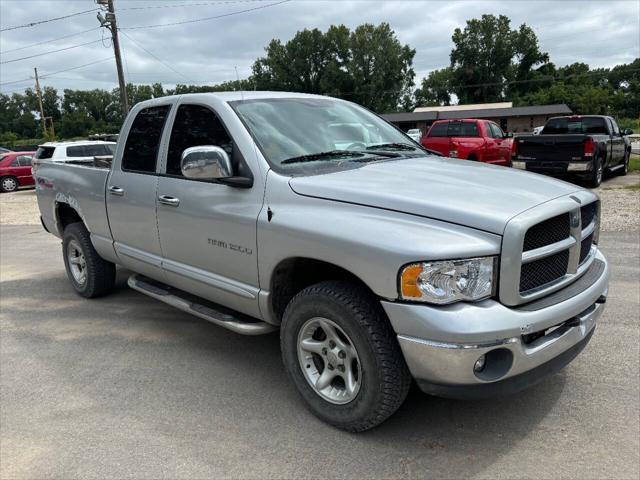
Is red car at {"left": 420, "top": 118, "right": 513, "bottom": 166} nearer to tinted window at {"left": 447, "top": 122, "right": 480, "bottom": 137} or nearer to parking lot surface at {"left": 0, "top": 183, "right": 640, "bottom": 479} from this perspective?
tinted window at {"left": 447, "top": 122, "right": 480, "bottom": 137}

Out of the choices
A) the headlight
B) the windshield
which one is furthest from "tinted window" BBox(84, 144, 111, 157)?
the headlight

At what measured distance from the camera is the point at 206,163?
326 cm

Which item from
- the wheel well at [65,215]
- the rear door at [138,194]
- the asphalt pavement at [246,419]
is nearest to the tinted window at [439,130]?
the asphalt pavement at [246,419]

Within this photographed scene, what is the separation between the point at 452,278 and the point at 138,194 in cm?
280

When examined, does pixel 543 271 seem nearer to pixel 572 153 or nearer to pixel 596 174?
pixel 572 153

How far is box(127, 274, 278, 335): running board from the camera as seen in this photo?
138 inches

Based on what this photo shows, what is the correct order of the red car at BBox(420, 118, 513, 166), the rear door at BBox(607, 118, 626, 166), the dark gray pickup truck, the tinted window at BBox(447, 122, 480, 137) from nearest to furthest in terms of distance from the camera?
the dark gray pickup truck, the red car at BBox(420, 118, 513, 166), the rear door at BBox(607, 118, 626, 166), the tinted window at BBox(447, 122, 480, 137)

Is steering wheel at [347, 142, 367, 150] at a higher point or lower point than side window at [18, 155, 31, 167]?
higher

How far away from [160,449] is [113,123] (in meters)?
110

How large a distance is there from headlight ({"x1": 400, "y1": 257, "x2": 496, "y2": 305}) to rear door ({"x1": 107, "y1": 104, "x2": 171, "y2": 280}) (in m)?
2.39

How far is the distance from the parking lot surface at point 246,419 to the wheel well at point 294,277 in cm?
64

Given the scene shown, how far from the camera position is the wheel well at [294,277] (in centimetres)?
316

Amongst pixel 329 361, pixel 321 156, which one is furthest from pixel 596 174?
pixel 329 361

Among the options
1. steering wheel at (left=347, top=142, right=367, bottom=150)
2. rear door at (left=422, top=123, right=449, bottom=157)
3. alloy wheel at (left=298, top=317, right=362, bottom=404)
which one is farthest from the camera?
rear door at (left=422, top=123, right=449, bottom=157)
